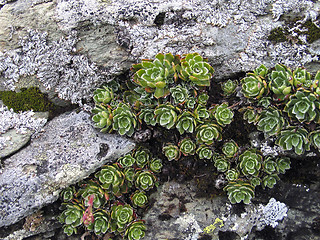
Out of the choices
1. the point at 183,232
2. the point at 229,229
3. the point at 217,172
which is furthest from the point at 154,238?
the point at 217,172

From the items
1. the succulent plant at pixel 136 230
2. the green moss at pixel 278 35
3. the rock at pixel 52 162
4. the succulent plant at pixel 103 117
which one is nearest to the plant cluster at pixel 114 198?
the succulent plant at pixel 136 230

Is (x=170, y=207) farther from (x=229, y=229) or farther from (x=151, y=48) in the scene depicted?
(x=151, y=48)

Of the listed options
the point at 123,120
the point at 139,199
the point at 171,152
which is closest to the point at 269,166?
the point at 171,152

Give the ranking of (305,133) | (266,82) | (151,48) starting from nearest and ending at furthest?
(305,133) → (266,82) → (151,48)

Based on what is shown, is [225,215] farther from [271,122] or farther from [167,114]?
[167,114]

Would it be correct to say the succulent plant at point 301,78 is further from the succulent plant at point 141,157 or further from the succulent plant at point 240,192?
the succulent plant at point 141,157

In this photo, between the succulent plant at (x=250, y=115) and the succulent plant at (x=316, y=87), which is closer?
the succulent plant at (x=316, y=87)
